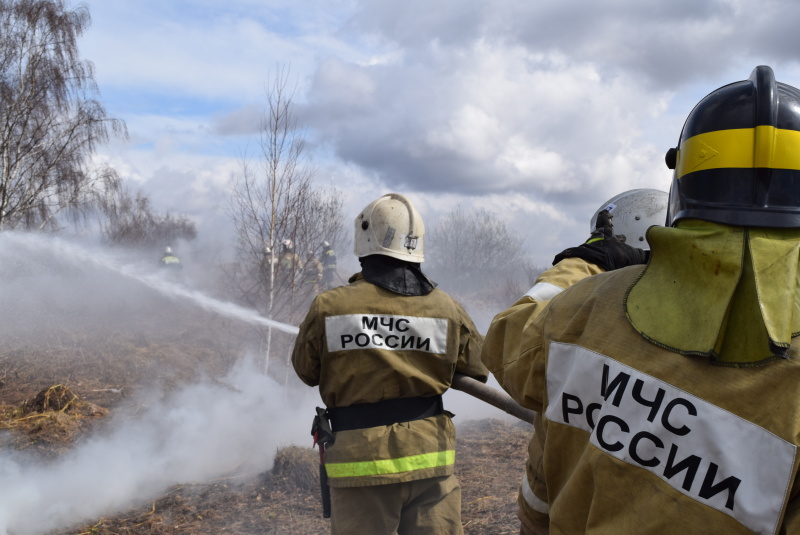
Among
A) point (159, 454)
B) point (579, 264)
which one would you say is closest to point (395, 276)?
point (579, 264)

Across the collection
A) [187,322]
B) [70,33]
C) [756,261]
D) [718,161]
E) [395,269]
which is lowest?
[187,322]

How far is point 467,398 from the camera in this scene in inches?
353

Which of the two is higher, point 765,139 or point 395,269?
point 765,139

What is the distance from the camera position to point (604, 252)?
198 cm

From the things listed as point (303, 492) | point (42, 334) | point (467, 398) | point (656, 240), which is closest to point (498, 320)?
point (656, 240)

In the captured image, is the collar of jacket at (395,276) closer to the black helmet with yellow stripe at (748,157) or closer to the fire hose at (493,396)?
the fire hose at (493,396)

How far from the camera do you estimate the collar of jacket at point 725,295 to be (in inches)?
41.3

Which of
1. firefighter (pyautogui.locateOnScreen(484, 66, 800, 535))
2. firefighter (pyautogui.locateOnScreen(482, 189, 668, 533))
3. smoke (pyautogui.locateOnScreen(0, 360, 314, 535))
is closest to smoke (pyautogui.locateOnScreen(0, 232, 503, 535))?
smoke (pyautogui.locateOnScreen(0, 360, 314, 535))

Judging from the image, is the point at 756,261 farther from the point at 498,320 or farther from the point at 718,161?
the point at 498,320

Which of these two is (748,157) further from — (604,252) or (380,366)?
(380,366)

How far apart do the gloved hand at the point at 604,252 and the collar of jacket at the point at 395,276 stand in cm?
113

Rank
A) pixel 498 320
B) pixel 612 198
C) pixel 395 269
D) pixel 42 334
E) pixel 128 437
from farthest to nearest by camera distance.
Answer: pixel 42 334 < pixel 128 437 < pixel 395 269 < pixel 612 198 < pixel 498 320

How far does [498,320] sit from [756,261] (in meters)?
0.74

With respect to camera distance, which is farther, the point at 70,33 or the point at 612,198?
the point at 70,33
